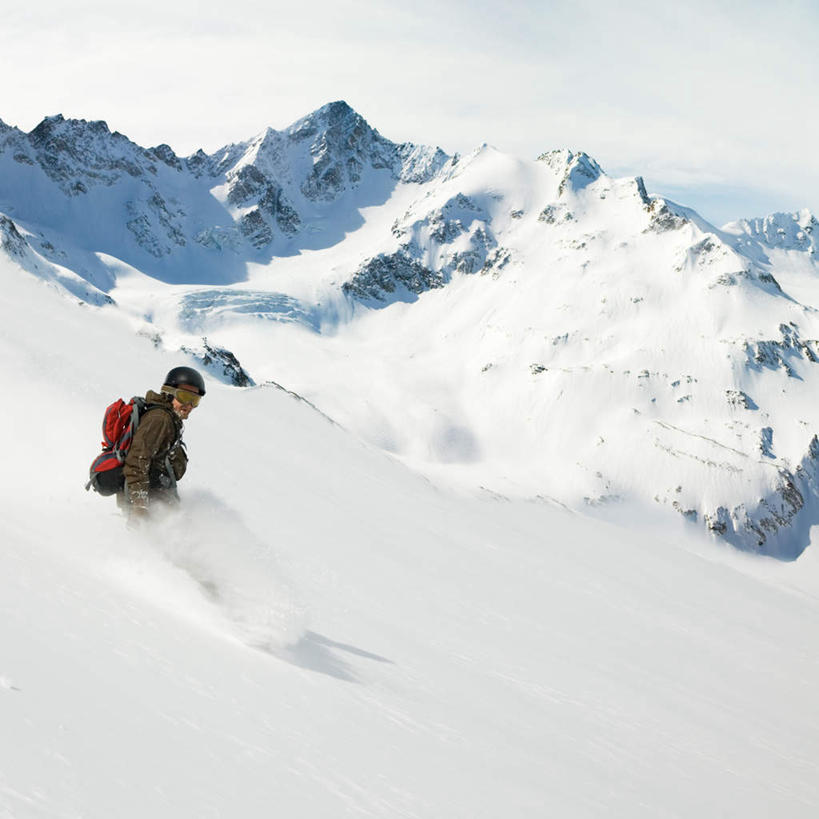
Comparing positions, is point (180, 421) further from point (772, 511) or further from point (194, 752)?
point (772, 511)

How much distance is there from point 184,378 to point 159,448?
0.85 metres

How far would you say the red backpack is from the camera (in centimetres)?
793

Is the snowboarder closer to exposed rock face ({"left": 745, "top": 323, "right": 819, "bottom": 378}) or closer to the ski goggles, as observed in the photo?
the ski goggles

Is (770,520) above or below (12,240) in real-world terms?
above

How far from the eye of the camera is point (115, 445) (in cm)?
807

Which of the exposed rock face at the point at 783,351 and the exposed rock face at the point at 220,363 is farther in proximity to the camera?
the exposed rock face at the point at 783,351

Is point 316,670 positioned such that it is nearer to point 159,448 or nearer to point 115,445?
point 159,448

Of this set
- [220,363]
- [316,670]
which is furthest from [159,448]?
[220,363]

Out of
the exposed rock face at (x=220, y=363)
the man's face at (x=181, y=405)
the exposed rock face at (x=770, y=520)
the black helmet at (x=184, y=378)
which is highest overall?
the exposed rock face at (x=770, y=520)

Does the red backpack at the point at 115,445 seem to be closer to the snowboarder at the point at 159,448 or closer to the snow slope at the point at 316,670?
the snowboarder at the point at 159,448

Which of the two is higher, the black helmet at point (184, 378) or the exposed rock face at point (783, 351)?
the exposed rock face at point (783, 351)

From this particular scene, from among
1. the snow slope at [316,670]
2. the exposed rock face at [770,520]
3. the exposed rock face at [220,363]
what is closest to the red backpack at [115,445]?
the snow slope at [316,670]

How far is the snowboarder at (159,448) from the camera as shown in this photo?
761 centimetres

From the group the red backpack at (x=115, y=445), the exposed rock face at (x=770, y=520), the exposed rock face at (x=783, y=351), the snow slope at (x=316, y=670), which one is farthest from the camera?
the exposed rock face at (x=783, y=351)
